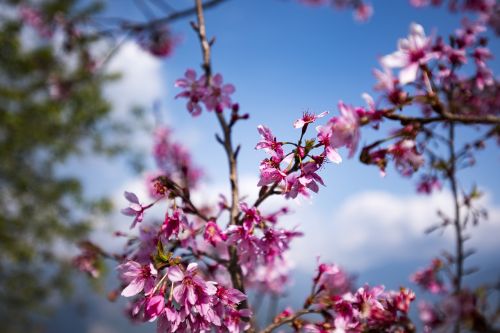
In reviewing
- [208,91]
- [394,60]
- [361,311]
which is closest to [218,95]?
[208,91]

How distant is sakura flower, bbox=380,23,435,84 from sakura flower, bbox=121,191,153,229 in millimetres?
1087

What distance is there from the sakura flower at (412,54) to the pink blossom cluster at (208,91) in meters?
0.93

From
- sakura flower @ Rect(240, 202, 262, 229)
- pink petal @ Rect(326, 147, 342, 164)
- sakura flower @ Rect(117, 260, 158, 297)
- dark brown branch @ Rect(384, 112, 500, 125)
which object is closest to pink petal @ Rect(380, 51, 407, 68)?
dark brown branch @ Rect(384, 112, 500, 125)

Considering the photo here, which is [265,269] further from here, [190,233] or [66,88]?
[66,88]

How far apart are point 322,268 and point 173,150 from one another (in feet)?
16.5

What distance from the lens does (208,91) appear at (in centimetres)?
187

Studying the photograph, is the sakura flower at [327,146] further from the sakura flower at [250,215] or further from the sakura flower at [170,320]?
the sakura flower at [170,320]

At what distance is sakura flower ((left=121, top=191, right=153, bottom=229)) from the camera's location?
4.85 feet

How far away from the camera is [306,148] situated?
1.26 meters

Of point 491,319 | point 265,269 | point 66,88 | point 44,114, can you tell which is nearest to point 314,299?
point 491,319

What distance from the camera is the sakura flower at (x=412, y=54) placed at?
3.67 ft

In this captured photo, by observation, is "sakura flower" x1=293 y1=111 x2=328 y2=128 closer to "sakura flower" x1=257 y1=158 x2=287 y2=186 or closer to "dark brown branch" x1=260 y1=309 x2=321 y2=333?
"sakura flower" x1=257 y1=158 x2=287 y2=186

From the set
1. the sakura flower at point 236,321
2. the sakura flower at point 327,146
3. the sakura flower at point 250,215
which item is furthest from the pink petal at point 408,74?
the sakura flower at point 236,321

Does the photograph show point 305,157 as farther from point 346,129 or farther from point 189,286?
point 189,286
